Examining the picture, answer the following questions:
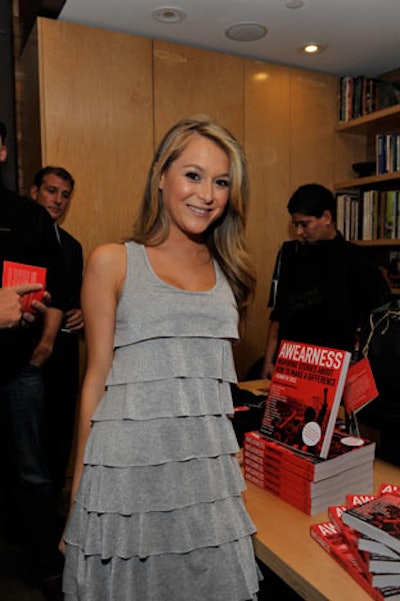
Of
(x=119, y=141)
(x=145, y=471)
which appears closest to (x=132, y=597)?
(x=145, y=471)

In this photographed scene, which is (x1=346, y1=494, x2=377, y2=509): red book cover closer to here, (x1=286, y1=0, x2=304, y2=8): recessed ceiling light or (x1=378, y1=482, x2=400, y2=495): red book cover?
(x1=378, y1=482, x2=400, y2=495): red book cover

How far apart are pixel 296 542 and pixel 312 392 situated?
1.00 feet

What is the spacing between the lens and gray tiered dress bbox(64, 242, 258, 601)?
1.05 metres

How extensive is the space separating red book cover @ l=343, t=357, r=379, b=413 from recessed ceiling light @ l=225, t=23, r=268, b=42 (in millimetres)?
2460

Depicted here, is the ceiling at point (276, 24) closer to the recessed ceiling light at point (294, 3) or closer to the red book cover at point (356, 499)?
the recessed ceiling light at point (294, 3)

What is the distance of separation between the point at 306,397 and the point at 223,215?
0.53 meters

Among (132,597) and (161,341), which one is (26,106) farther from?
(132,597)

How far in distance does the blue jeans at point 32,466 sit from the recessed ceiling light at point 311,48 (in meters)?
2.56

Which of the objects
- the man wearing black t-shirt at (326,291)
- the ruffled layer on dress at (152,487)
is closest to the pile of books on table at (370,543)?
the ruffled layer on dress at (152,487)

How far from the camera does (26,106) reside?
130 inches

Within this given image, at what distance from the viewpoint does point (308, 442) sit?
113 centimetres

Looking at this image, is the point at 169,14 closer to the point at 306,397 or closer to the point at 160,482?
the point at 306,397

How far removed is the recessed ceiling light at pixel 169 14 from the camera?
2.83 m

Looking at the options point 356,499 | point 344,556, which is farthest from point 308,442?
point 344,556
